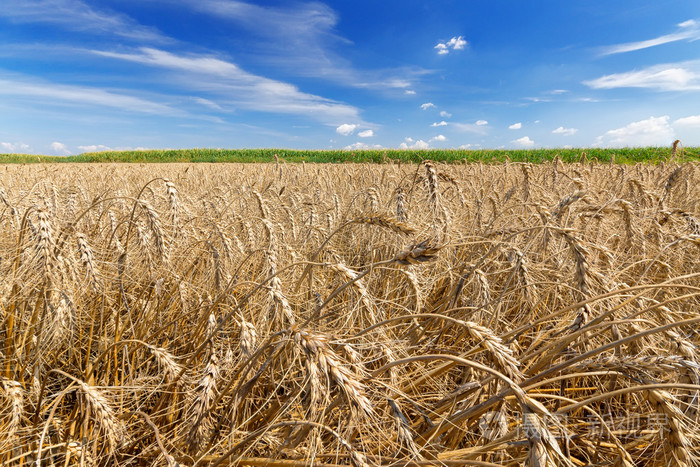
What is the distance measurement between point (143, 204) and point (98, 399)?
817 millimetres

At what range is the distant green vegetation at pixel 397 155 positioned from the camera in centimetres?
2417

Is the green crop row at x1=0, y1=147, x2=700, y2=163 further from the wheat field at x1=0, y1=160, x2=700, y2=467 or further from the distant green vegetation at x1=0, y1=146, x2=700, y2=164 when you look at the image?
the wheat field at x1=0, y1=160, x2=700, y2=467

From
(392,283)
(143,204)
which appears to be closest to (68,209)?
(143,204)

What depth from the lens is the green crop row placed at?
24116 mm

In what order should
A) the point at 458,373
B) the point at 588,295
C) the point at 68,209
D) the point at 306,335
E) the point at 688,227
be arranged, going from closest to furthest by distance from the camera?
1. the point at 306,335
2. the point at 588,295
3. the point at 458,373
4. the point at 688,227
5. the point at 68,209

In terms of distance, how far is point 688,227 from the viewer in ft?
7.98

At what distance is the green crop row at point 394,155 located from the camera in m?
24.1

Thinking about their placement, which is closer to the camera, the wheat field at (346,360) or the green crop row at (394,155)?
the wheat field at (346,360)

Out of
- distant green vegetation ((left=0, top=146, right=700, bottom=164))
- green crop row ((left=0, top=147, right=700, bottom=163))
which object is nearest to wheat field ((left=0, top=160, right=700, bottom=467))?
distant green vegetation ((left=0, top=146, right=700, bottom=164))

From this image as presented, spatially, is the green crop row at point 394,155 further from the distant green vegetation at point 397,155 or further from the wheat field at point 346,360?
the wheat field at point 346,360

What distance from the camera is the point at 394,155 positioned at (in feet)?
103

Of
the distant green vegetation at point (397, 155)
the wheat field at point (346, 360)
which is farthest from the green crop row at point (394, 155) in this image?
the wheat field at point (346, 360)

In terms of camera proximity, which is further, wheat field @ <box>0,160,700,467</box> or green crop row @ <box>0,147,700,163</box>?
green crop row @ <box>0,147,700,163</box>

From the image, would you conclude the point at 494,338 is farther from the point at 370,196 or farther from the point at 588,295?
the point at 370,196
